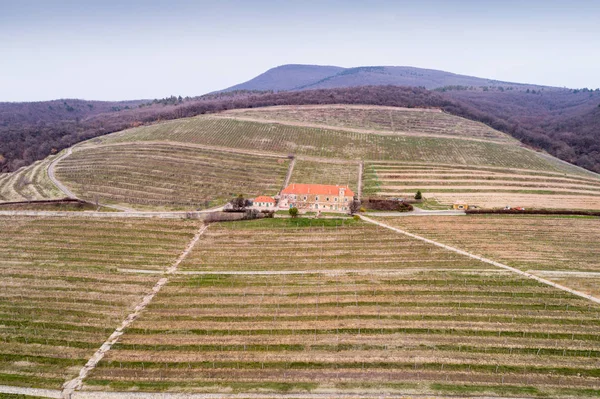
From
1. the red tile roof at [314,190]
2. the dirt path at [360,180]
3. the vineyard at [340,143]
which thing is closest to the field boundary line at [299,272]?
the red tile roof at [314,190]

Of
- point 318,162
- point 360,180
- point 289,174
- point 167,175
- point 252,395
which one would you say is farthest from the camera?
point 318,162

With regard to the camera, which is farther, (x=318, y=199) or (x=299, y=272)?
(x=318, y=199)

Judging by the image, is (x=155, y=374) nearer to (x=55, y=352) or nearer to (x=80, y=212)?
(x=55, y=352)

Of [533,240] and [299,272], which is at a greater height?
[533,240]

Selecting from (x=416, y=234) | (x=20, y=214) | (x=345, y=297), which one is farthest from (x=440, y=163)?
(x=20, y=214)

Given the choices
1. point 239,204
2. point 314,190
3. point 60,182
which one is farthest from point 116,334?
point 60,182

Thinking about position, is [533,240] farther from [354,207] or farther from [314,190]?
[314,190]

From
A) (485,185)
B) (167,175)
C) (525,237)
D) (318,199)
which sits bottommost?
(525,237)

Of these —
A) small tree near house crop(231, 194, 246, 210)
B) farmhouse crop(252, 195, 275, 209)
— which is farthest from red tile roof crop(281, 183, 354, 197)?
small tree near house crop(231, 194, 246, 210)
